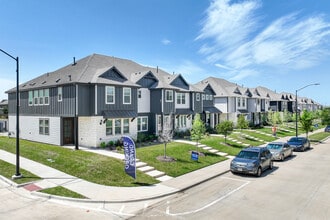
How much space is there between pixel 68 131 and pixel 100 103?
16.1 ft

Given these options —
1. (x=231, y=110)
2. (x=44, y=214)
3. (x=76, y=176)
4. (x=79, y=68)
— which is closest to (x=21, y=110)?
(x=79, y=68)

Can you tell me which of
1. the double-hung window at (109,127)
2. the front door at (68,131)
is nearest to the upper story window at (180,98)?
the double-hung window at (109,127)

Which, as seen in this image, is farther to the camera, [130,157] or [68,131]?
[68,131]

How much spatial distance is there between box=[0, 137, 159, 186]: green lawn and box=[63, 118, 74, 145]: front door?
3.01 metres

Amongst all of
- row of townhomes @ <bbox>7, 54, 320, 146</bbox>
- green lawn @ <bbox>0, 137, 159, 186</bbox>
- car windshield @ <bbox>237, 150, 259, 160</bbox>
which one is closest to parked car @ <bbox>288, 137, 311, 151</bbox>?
row of townhomes @ <bbox>7, 54, 320, 146</bbox>

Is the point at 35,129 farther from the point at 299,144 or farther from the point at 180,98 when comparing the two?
the point at 299,144

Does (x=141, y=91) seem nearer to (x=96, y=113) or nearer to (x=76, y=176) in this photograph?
(x=96, y=113)

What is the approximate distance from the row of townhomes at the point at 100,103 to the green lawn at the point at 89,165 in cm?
297

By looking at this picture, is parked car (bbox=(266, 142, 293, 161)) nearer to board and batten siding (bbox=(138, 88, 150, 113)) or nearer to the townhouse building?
the townhouse building

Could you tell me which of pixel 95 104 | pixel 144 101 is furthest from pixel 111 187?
pixel 144 101

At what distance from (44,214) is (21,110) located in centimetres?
2379

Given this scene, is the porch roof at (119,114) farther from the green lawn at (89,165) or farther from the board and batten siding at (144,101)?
the green lawn at (89,165)

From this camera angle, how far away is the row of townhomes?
22.1 metres

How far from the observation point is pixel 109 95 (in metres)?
22.9
